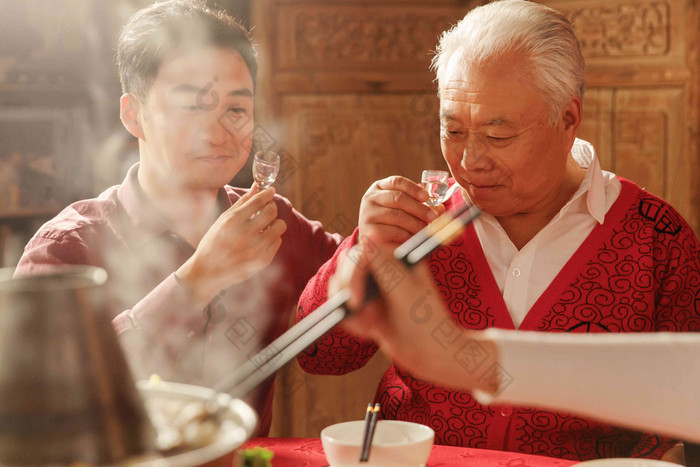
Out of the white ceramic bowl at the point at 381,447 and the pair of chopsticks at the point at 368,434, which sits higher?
the pair of chopsticks at the point at 368,434

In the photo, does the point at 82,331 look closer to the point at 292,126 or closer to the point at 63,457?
the point at 63,457

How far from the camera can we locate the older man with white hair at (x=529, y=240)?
174cm

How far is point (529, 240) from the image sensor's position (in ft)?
6.28

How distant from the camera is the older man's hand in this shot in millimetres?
1606

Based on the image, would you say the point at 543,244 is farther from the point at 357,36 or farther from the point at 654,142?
the point at 357,36

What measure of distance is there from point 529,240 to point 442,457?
2.51 ft

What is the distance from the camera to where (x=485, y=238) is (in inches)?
75.8

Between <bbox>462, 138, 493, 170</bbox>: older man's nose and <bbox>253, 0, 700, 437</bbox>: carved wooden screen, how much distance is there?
60.0 inches

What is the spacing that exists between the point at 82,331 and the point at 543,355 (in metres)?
0.77

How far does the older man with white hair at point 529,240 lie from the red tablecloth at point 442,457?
394 mm

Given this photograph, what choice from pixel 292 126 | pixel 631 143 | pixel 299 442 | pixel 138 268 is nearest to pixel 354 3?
pixel 292 126

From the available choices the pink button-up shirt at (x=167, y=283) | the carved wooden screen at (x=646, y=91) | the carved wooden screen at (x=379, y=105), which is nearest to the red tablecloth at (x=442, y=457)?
the pink button-up shirt at (x=167, y=283)

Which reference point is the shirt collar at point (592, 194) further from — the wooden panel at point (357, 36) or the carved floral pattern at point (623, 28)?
the wooden panel at point (357, 36)

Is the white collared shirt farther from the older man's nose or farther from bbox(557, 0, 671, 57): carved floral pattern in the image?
bbox(557, 0, 671, 57): carved floral pattern
